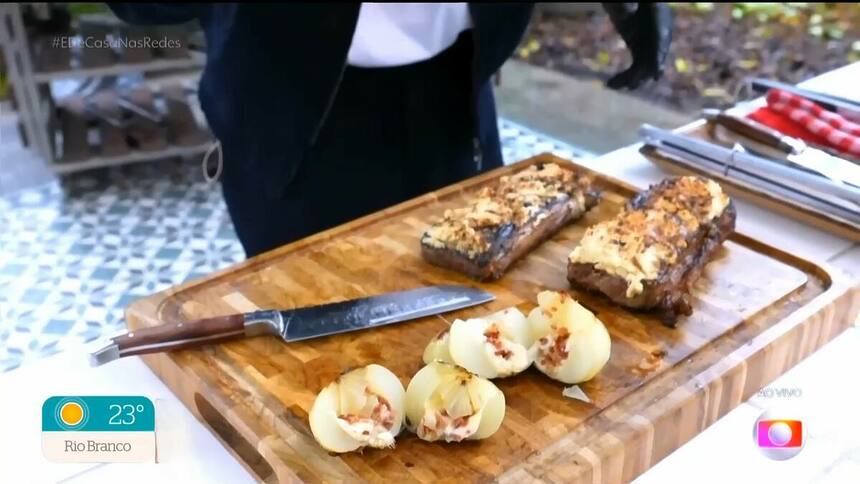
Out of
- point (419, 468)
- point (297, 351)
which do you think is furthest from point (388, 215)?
point (419, 468)

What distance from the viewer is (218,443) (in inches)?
25.2

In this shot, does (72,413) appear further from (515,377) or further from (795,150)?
(795,150)

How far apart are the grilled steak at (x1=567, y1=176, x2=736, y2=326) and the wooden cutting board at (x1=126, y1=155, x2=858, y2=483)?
0.07ft

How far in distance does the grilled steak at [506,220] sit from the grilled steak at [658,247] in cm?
6

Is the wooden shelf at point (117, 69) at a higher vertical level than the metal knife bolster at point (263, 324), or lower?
lower

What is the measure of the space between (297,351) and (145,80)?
2022 mm

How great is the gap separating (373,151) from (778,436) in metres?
0.66

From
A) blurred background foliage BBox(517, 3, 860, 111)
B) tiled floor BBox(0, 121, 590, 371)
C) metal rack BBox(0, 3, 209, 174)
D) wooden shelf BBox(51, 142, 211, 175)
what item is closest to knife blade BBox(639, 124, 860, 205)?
tiled floor BBox(0, 121, 590, 371)

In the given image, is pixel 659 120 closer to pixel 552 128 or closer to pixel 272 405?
pixel 552 128

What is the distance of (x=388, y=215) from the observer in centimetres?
91

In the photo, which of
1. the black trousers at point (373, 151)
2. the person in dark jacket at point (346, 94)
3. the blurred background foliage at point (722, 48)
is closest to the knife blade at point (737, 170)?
the person in dark jacket at point (346, 94)

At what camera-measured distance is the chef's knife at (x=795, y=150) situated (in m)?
0.92

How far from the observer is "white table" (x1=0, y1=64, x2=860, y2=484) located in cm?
61

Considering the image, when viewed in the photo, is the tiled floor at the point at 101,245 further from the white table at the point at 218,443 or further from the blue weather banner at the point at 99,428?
the blue weather banner at the point at 99,428
